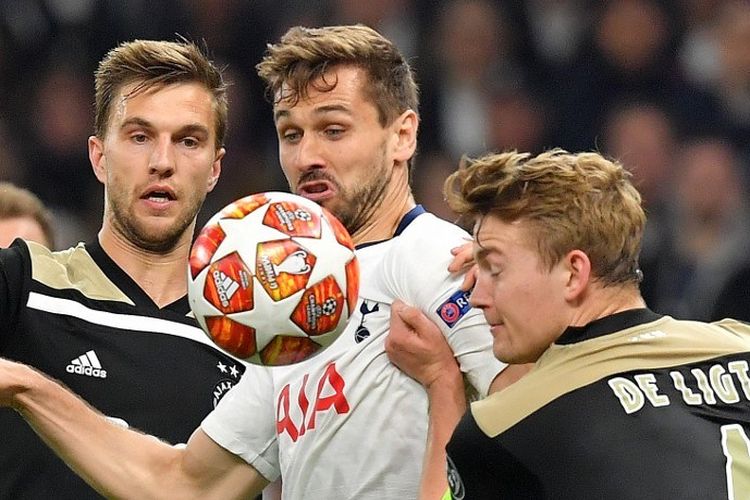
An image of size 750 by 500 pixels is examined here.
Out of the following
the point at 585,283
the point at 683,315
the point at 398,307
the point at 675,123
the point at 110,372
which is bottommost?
the point at 683,315

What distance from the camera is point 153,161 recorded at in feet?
16.7

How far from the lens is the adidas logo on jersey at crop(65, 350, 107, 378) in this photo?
15.8ft

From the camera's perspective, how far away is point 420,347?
13.2 ft

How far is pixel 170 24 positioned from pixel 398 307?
613 cm

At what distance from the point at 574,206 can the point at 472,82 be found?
614cm

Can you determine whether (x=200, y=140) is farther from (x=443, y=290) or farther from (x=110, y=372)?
(x=443, y=290)

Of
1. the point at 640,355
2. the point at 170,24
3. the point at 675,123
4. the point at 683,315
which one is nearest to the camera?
the point at 640,355

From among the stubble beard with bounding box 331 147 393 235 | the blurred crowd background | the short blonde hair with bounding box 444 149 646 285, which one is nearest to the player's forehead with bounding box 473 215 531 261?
the short blonde hair with bounding box 444 149 646 285

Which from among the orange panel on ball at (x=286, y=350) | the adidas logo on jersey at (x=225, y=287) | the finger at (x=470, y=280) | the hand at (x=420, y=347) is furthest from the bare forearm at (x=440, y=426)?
the adidas logo on jersey at (x=225, y=287)

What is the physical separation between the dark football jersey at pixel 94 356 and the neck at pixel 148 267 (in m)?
0.06

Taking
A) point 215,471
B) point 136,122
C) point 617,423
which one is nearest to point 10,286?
point 136,122

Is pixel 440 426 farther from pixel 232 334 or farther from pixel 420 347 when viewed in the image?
pixel 232 334

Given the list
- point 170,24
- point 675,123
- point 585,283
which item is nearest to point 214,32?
point 170,24

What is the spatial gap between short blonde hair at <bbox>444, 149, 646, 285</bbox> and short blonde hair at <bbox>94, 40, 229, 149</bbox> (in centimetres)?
190
